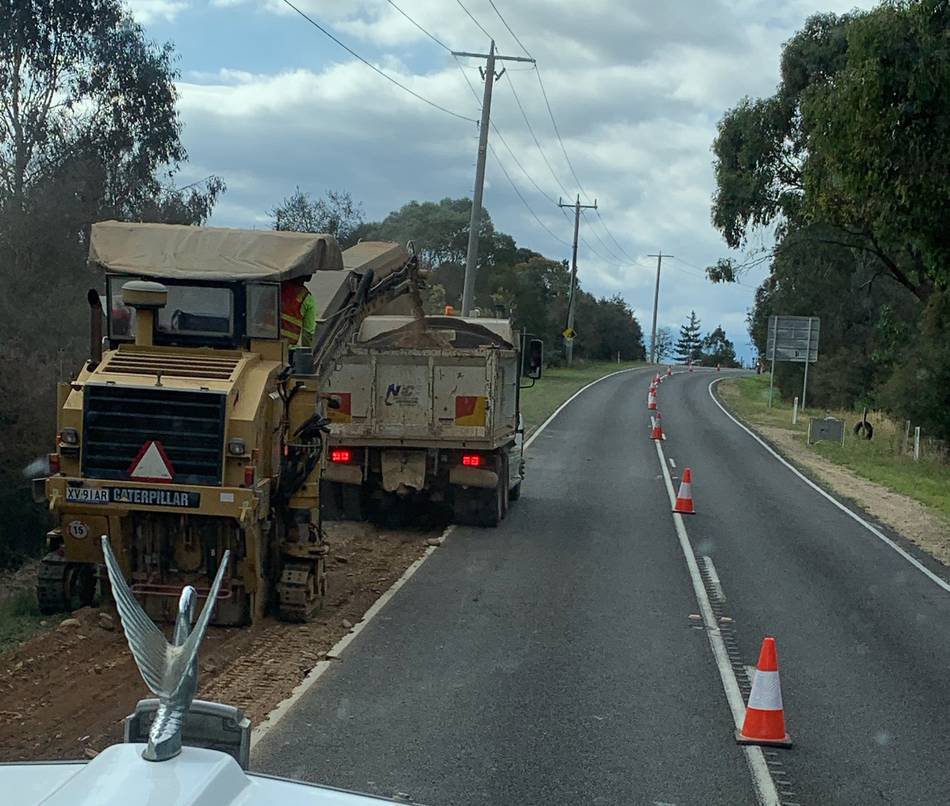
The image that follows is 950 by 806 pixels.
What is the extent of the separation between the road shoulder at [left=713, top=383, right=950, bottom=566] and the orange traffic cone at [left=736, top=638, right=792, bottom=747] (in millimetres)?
10317

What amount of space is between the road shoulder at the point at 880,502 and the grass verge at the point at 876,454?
316 mm

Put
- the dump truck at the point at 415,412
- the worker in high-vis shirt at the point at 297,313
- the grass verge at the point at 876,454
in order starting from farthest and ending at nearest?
the grass verge at the point at 876,454 → the dump truck at the point at 415,412 → the worker in high-vis shirt at the point at 297,313

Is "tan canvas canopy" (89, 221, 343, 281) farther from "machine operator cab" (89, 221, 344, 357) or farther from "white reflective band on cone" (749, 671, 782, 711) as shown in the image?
"white reflective band on cone" (749, 671, 782, 711)

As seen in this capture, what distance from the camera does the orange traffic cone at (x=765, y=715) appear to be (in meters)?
8.09

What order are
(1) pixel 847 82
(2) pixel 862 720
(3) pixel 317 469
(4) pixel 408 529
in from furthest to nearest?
(4) pixel 408 529
(1) pixel 847 82
(3) pixel 317 469
(2) pixel 862 720

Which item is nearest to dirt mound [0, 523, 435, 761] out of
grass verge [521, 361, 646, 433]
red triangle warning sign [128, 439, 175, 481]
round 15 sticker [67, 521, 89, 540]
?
round 15 sticker [67, 521, 89, 540]

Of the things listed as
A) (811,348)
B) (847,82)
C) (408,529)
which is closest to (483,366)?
(408,529)

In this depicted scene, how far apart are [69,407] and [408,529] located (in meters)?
8.12

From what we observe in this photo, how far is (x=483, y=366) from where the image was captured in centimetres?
1675

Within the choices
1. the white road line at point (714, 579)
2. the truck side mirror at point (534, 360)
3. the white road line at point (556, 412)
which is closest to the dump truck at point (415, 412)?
the truck side mirror at point (534, 360)

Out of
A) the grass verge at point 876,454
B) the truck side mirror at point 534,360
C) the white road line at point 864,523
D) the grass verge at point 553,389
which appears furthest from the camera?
the grass verge at point 553,389

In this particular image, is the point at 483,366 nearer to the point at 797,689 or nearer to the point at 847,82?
the point at 847,82

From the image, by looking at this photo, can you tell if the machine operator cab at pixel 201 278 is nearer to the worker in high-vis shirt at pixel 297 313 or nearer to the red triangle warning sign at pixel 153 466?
the worker in high-vis shirt at pixel 297 313

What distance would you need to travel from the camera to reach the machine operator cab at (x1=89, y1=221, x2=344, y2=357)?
11117mm
